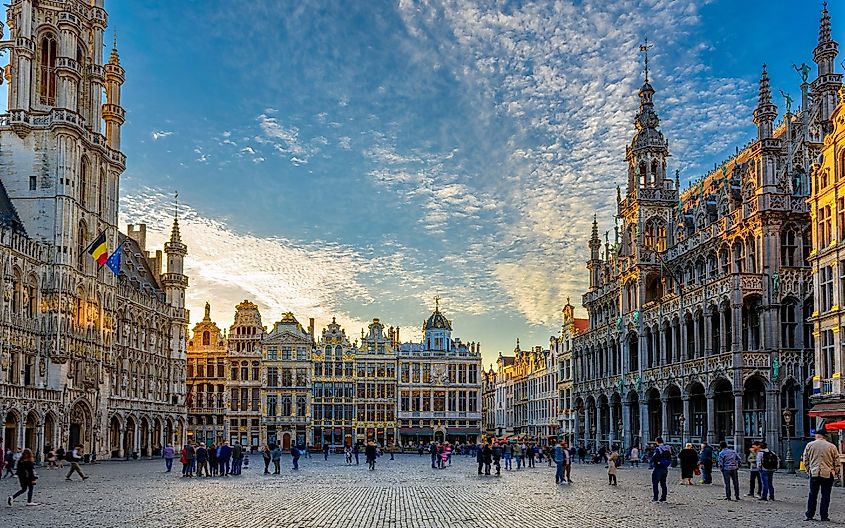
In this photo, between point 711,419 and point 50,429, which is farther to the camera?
point 50,429

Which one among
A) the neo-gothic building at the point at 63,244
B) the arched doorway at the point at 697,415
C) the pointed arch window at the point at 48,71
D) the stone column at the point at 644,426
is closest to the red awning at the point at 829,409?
the arched doorway at the point at 697,415

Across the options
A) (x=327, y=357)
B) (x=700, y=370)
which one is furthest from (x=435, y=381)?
(x=700, y=370)

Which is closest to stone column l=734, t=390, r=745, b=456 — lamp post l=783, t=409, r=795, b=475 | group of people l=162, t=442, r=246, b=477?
lamp post l=783, t=409, r=795, b=475

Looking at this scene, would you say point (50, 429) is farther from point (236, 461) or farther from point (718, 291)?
point (718, 291)

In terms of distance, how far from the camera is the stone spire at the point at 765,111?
54.0 m

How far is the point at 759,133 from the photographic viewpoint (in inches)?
2142

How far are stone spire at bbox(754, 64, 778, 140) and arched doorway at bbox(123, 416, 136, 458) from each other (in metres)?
53.3

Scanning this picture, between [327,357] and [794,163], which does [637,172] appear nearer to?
[794,163]

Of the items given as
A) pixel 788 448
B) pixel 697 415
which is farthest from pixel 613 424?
pixel 788 448

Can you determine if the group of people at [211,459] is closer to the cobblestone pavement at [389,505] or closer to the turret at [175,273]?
the cobblestone pavement at [389,505]

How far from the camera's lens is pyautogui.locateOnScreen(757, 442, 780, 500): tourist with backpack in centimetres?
2756

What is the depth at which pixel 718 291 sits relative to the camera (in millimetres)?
56281

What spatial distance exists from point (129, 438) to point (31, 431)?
19066mm

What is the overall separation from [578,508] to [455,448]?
269 ft
